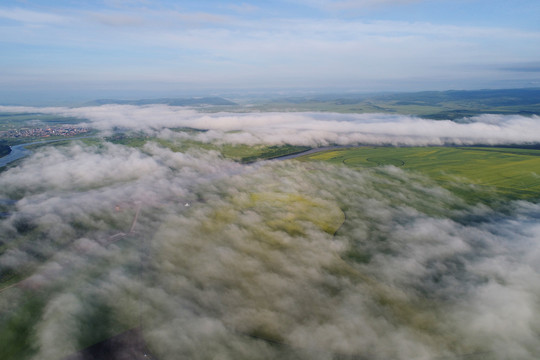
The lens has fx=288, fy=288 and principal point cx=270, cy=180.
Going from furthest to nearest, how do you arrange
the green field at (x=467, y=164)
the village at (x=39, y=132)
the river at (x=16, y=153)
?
1. the village at (x=39, y=132)
2. the river at (x=16, y=153)
3. the green field at (x=467, y=164)

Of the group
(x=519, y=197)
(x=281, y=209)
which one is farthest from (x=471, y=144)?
(x=281, y=209)

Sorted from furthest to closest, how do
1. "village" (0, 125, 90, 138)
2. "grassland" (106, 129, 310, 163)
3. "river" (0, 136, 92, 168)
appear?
"village" (0, 125, 90, 138)
"grassland" (106, 129, 310, 163)
"river" (0, 136, 92, 168)

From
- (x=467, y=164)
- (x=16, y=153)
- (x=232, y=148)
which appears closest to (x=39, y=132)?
(x=16, y=153)

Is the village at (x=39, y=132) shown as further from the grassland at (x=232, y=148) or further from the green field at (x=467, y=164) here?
the green field at (x=467, y=164)

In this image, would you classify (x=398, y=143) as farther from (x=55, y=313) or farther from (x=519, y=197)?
(x=55, y=313)

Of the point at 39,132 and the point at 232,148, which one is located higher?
the point at 39,132

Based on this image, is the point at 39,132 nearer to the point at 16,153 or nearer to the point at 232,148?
the point at 16,153

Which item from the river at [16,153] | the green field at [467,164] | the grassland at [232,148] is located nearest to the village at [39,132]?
the river at [16,153]

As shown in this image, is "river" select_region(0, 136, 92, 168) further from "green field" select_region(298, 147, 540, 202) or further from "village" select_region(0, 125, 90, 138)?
"green field" select_region(298, 147, 540, 202)

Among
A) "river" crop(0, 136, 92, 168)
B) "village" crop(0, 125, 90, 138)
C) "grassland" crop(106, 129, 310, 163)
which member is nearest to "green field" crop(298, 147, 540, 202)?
"grassland" crop(106, 129, 310, 163)
